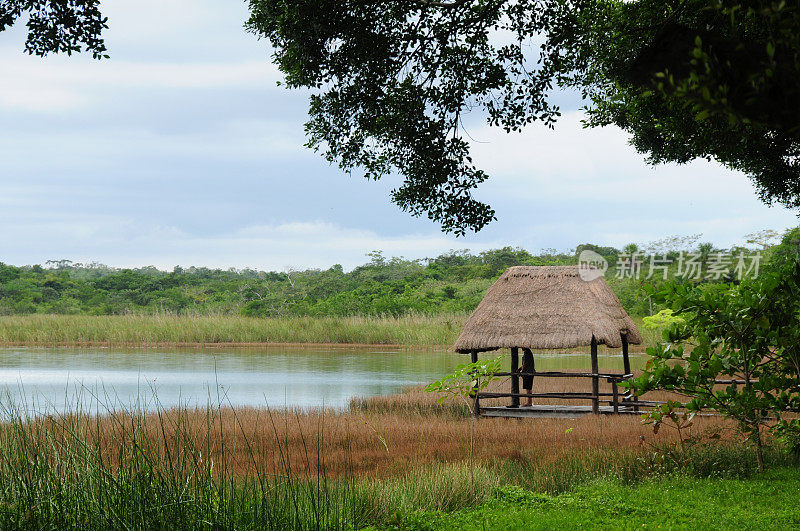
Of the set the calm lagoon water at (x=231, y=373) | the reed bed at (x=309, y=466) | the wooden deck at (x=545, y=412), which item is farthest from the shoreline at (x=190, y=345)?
the reed bed at (x=309, y=466)

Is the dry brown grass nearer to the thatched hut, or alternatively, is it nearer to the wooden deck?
the wooden deck

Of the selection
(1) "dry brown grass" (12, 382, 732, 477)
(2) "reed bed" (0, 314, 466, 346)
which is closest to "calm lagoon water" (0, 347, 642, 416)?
(2) "reed bed" (0, 314, 466, 346)

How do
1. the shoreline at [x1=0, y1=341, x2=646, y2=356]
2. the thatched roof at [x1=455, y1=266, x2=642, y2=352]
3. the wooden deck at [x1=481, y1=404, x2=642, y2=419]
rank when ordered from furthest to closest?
1. the shoreline at [x1=0, y1=341, x2=646, y2=356]
2. the thatched roof at [x1=455, y1=266, x2=642, y2=352]
3. the wooden deck at [x1=481, y1=404, x2=642, y2=419]

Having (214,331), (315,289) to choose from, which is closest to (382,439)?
(214,331)

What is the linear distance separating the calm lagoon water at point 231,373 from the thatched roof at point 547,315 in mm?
3575

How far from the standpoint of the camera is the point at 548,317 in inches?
535

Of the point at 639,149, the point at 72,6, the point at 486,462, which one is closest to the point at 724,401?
the point at 486,462

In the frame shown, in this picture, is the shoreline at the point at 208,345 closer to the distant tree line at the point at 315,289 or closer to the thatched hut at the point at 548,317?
the distant tree line at the point at 315,289

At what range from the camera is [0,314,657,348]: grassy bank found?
97.5ft

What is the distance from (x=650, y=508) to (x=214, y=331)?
26.3m

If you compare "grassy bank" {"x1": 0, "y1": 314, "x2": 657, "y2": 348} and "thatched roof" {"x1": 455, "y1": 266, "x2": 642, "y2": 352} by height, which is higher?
"thatched roof" {"x1": 455, "y1": 266, "x2": 642, "y2": 352}

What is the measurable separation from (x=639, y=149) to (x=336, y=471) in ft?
44.1

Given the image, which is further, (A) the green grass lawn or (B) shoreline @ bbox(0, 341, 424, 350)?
(B) shoreline @ bbox(0, 341, 424, 350)

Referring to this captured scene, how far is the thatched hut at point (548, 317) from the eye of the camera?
13.1 metres
